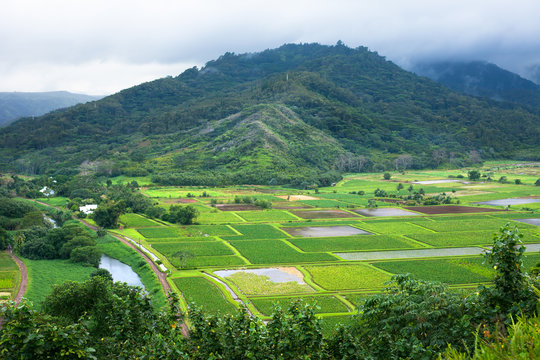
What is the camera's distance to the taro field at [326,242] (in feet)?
131

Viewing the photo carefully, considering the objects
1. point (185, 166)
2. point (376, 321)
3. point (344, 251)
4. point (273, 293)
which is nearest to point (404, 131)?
point (185, 166)

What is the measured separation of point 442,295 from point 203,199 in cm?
8185

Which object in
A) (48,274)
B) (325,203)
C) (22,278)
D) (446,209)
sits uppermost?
(325,203)

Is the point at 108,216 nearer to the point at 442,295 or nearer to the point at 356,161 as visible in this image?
A: the point at 442,295

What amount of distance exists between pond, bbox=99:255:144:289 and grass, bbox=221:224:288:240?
15346mm

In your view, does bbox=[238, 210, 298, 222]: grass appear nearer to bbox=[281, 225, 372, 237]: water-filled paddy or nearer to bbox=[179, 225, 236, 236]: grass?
bbox=[281, 225, 372, 237]: water-filled paddy

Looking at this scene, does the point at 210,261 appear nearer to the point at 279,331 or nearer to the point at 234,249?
the point at 234,249

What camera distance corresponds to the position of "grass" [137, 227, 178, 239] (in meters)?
62.5

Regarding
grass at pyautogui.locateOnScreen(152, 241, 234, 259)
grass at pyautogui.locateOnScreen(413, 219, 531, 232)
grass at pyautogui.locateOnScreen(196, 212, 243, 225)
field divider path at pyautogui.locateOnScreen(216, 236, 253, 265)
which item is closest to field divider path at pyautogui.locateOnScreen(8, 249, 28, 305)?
grass at pyautogui.locateOnScreen(152, 241, 234, 259)

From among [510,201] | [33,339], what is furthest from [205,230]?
[510,201]

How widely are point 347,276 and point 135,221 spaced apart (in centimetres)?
4271

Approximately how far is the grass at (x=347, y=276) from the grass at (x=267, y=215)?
28592 millimetres

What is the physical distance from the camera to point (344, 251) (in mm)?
54219

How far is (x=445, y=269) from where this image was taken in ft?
149
